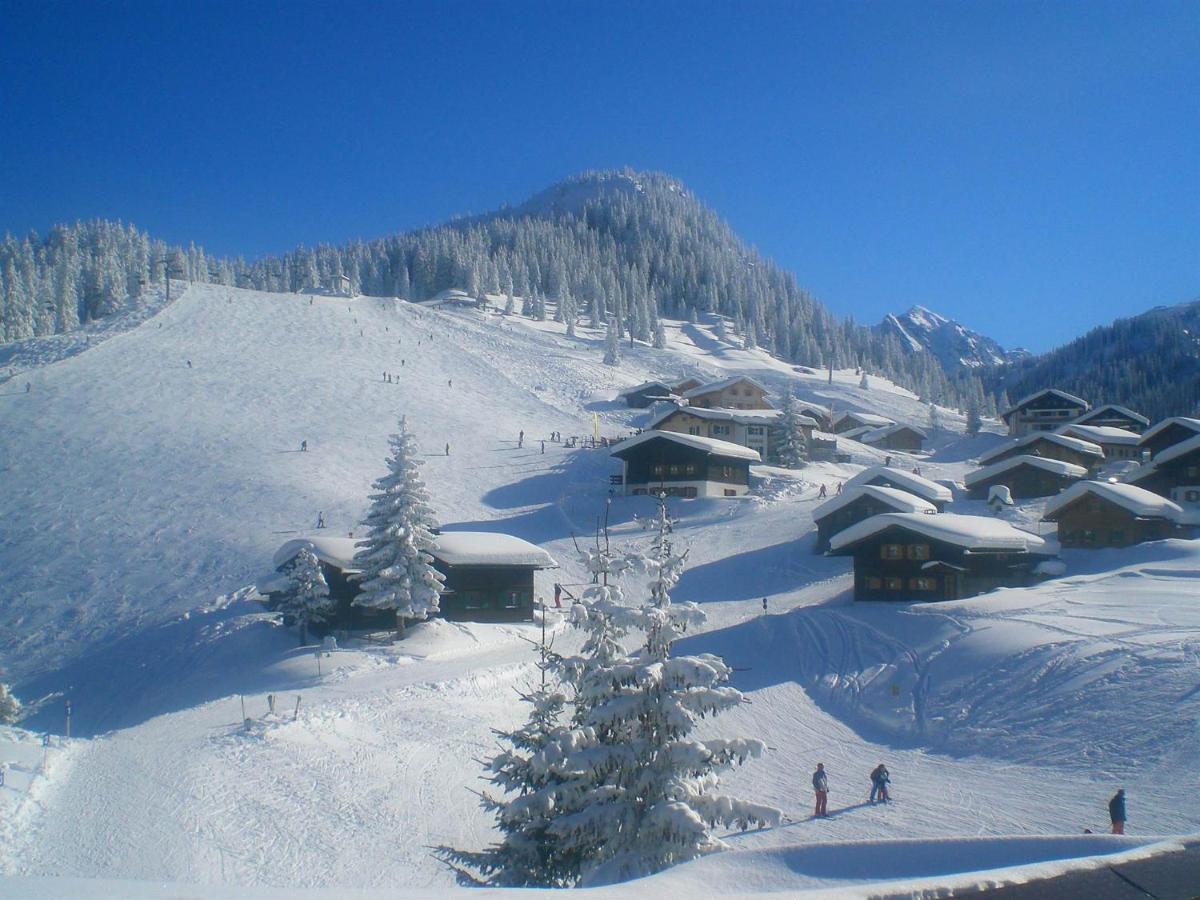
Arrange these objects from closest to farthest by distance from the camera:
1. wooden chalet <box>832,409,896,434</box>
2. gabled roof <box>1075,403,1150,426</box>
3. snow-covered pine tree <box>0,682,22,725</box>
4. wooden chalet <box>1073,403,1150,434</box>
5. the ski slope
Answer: the ski slope
snow-covered pine tree <box>0,682,22,725</box>
gabled roof <box>1075,403,1150,426</box>
wooden chalet <box>1073,403,1150,434</box>
wooden chalet <box>832,409,896,434</box>

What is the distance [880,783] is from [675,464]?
4031 cm

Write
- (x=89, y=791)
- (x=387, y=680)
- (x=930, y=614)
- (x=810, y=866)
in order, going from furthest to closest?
(x=930, y=614), (x=387, y=680), (x=89, y=791), (x=810, y=866)

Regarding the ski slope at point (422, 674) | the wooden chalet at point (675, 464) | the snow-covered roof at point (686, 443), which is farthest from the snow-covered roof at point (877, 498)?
the wooden chalet at point (675, 464)

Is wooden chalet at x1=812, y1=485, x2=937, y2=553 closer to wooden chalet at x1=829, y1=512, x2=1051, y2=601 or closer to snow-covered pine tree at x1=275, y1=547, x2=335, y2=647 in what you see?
wooden chalet at x1=829, y1=512, x2=1051, y2=601

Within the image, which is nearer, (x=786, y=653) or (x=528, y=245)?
(x=786, y=653)

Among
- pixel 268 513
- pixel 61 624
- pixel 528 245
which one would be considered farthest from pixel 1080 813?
pixel 528 245

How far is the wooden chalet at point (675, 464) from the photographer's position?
5525cm

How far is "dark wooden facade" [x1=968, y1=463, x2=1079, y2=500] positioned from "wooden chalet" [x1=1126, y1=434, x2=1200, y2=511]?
14.9 feet

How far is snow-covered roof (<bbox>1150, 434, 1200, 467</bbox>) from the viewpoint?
51.4 meters

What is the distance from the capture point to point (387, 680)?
26.1 metres

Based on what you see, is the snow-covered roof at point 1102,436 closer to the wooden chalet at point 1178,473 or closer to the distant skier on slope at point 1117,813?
the wooden chalet at point 1178,473

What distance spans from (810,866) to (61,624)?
3908 centimetres

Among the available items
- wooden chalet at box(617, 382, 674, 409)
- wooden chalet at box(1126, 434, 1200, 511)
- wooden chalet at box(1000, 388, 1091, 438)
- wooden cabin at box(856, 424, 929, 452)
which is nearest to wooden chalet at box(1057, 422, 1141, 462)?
wooden chalet at box(1000, 388, 1091, 438)

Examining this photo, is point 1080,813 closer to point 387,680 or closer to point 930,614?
point 930,614
